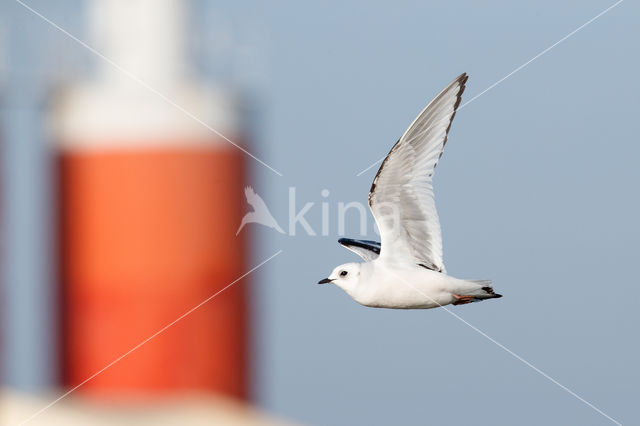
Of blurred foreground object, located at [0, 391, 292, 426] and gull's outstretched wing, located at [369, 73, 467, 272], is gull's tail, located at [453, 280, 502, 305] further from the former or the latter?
blurred foreground object, located at [0, 391, 292, 426]

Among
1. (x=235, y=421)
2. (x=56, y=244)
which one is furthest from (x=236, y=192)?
(x=235, y=421)

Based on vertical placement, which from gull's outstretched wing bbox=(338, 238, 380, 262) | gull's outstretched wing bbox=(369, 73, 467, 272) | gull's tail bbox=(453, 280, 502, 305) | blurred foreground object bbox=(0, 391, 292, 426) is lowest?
blurred foreground object bbox=(0, 391, 292, 426)

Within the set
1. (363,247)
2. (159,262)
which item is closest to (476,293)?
(363,247)

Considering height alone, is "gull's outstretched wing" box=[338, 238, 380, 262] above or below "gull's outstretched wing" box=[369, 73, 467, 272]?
below

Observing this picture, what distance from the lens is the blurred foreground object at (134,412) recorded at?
6.96m

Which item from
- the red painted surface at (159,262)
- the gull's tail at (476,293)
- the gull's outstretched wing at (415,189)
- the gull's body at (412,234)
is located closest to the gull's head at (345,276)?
the gull's body at (412,234)

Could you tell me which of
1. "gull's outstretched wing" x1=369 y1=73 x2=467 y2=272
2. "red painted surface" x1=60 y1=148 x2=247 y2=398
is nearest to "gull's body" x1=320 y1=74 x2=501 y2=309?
"gull's outstretched wing" x1=369 y1=73 x2=467 y2=272

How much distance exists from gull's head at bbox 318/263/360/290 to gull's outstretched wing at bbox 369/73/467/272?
195mm

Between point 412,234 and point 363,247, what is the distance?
321mm

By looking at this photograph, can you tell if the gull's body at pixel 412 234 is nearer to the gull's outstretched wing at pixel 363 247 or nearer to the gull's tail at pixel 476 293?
the gull's tail at pixel 476 293

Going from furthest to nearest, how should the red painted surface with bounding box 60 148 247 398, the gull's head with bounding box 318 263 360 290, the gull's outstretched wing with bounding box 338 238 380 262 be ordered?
the red painted surface with bounding box 60 148 247 398, the gull's outstretched wing with bounding box 338 238 380 262, the gull's head with bounding box 318 263 360 290

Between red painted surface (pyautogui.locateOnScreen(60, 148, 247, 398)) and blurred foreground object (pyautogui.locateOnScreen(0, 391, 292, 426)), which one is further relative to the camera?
red painted surface (pyautogui.locateOnScreen(60, 148, 247, 398))

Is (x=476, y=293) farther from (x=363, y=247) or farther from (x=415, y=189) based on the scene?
(x=363, y=247)

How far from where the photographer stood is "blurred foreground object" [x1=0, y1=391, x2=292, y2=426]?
22.8 feet
